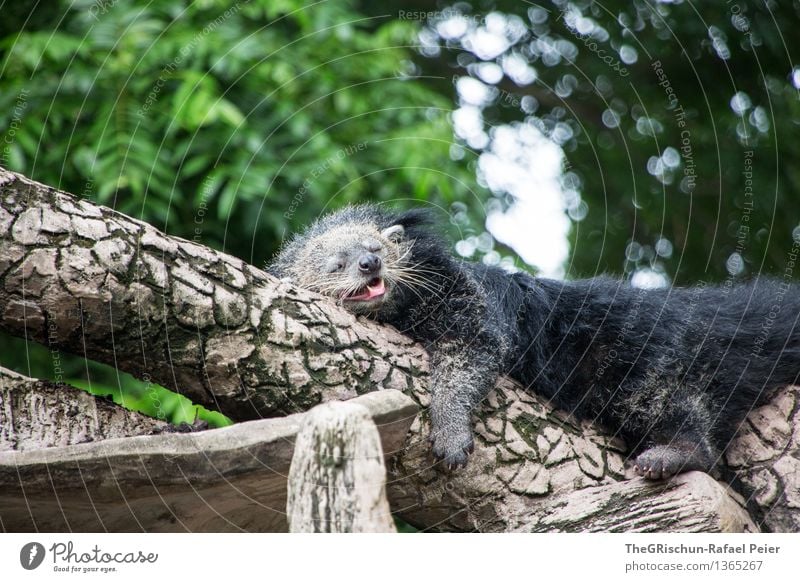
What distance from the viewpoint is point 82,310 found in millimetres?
3043

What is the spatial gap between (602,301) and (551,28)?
390 cm

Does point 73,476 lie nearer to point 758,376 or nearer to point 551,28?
point 758,376

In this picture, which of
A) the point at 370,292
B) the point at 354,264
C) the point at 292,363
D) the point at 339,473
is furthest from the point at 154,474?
the point at 354,264

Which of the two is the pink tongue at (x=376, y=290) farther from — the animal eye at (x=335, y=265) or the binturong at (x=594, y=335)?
the animal eye at (x=335, y=265)

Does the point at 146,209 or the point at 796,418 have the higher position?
the point at 146,209

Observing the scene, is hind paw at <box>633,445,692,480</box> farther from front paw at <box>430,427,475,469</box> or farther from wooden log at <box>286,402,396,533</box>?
wooden log at <box>286,402,396,533</box>

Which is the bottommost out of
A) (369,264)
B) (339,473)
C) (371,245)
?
(339,473)

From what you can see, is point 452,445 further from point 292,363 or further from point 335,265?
point 335,265

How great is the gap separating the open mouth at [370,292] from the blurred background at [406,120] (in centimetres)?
87

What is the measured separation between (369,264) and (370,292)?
157mm

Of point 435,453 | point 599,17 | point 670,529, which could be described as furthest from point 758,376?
point 599,17

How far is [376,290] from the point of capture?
418cm

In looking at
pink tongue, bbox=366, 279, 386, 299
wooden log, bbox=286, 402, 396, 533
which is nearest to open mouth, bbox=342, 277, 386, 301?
pink tongue, bbox=366, 279, 386, 299

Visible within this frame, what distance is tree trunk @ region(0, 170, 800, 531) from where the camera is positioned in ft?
9.98
